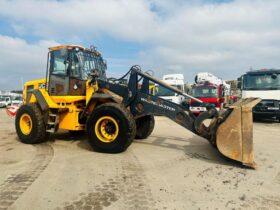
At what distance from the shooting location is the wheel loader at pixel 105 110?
5.73 meters

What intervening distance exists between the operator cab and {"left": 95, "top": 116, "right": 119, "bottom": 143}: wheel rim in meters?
1.32

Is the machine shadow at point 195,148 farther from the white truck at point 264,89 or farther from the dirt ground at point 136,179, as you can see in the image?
the white truck at point 264,89

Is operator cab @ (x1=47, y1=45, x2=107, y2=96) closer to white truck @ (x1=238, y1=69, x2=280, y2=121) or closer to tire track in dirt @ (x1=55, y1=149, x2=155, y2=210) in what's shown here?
tire track in dirt @ (x1=55, y1=149, x2=155, y2=210)

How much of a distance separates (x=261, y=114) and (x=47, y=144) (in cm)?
1057

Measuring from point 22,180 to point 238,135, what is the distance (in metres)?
3.96

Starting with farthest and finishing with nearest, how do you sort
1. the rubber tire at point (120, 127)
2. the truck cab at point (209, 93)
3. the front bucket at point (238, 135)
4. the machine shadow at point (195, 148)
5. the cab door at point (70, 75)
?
the truck cab at point (209, 93) → the cab door at point (70, 75) → the rubber tire at point (120, 127) → the machine shadow at point (195, 148) → the front bucket at point (238, 135)

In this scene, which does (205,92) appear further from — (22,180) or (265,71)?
(22,180)

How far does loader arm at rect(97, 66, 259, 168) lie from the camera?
563 centimetres

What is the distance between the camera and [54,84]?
26.7 ft

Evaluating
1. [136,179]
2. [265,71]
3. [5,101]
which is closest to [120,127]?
[136,179]

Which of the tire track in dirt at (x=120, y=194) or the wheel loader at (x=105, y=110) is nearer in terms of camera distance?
the tire track in dirt at (x=120, y=194)

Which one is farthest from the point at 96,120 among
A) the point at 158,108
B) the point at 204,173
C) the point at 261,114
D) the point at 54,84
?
the point at 261,114

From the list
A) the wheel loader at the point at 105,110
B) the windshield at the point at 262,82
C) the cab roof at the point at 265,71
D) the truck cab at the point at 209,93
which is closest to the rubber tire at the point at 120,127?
the wheel loader at the point at 105,110

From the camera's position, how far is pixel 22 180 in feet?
16.2
